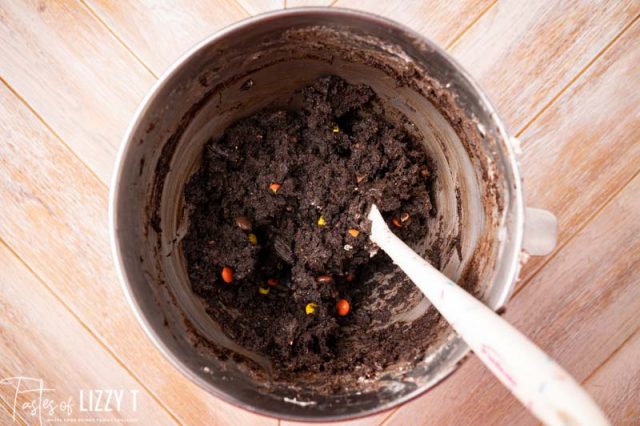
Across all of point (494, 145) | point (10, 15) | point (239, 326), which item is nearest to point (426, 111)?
point (494, 145)

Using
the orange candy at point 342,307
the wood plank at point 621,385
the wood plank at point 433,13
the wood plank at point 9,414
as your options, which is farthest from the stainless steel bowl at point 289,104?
the wood plank at point 9,414

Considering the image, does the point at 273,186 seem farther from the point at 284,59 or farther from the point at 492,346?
the point at 492,346

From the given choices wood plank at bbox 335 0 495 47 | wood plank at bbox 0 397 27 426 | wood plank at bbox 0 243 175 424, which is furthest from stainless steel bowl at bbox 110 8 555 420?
wood plank at bbox 0 397 27 426

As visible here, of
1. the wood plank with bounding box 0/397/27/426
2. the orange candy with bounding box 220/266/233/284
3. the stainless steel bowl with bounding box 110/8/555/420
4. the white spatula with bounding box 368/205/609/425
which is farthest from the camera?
the wood plank with bounding box 0/397/27/426

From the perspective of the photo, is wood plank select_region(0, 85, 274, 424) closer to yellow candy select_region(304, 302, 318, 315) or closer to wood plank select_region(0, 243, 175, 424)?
wood plank select_region(0, 243, 175, 424)

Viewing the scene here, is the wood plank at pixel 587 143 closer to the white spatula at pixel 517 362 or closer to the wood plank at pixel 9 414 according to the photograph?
the white spatula at pixel 517 362
